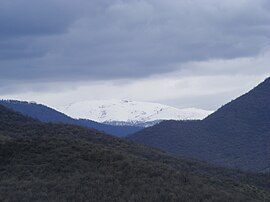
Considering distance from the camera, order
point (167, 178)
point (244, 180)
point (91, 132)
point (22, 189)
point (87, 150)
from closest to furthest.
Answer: point (22, 189)
point (167, 178)
point (87, 150)
point (244, 180)
point (91, 132)

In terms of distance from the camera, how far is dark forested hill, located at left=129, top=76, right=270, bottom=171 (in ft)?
450

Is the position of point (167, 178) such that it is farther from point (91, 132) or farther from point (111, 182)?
point (91, 132)

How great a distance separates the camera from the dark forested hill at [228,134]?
5404 inches

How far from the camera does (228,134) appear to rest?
503 ft

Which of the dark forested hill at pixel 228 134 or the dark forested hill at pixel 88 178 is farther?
the dark forested hill at pixel 228 134

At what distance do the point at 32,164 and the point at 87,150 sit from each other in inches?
234

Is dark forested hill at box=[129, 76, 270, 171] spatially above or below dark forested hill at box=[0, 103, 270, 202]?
above

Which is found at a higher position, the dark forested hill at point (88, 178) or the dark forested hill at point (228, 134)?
the dark forested hill at point (228, 134)

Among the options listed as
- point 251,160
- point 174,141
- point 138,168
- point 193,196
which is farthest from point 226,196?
point 174,141

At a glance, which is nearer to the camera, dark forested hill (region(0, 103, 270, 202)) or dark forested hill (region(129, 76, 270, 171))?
dark forested hill (region(0, 103, 270, 202))

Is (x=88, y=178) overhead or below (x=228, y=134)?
below

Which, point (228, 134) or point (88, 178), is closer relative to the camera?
point (88, 178)

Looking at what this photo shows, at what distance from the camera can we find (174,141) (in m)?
149

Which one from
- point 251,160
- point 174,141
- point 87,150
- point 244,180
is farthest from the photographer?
point 174,141
